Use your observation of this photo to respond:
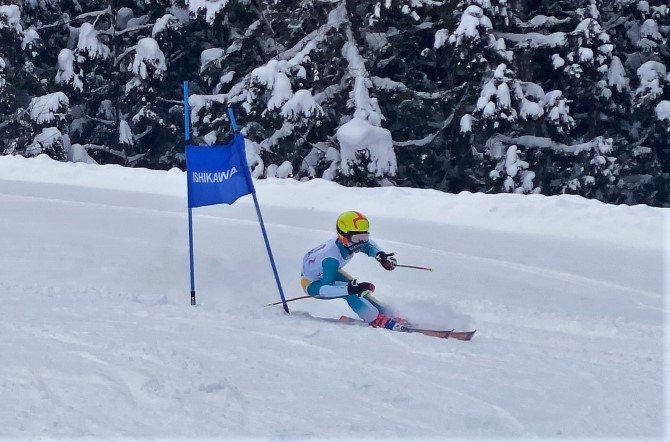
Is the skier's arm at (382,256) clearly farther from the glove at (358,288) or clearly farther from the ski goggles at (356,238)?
the glove at (358,288)

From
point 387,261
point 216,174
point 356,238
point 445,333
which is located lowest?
point 445,333

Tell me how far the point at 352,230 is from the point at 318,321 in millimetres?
1007

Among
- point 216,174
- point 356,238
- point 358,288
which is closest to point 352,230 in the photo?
point 356,238

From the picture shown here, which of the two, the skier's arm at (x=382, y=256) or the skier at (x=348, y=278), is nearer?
the skier at (x=348, y=278)

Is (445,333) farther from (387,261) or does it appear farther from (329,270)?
(329,270)

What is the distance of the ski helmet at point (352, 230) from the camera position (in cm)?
760

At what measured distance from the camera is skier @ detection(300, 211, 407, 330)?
7.31m

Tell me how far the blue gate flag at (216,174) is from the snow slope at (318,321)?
3.06ft

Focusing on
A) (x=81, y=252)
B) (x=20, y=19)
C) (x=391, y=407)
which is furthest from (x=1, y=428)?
(x=20, y=19)

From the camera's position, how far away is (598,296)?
838 cm

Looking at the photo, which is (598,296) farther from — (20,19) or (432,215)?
(20,19)

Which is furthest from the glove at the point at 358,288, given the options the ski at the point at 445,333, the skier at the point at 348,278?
the ski at the point at 445,333

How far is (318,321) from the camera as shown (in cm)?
692

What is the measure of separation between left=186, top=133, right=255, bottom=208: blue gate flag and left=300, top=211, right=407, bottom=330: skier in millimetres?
894
